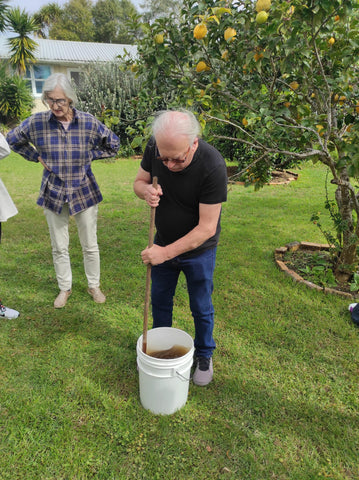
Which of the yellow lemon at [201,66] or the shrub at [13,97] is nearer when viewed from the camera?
the yellow lemon at [201,66]

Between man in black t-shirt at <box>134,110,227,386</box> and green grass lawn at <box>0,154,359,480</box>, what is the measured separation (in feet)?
1.42

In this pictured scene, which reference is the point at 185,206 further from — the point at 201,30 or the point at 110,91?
the point at 110,91

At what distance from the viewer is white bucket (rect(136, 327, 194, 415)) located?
6.55 feet

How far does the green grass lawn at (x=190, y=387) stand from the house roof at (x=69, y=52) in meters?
16.8

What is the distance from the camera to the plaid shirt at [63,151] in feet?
9.25

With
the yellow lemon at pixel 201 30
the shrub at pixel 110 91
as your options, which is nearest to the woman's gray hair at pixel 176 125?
the yellow lemon at pixel 201 30

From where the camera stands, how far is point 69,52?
1945cm

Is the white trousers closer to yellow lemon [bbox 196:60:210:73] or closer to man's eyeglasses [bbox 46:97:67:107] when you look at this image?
man's eyeglasses [bbox 46:97:67:107]

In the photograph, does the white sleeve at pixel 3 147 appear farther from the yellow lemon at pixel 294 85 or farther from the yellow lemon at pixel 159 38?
the yellow lemon at pixel 294 85

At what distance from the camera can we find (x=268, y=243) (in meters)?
4.79

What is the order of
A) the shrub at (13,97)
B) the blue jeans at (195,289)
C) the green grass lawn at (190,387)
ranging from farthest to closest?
1. the shrub at (13,97)
2. the blue jeans at (195,289)
3. the green grass lawn at (190,387)

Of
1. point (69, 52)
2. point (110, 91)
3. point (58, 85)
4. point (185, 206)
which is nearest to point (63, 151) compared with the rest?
point (58, 85)

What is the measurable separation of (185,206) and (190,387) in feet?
4.43

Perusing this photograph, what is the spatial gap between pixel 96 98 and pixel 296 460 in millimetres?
12562
